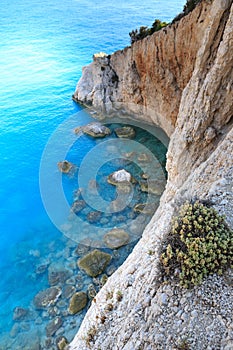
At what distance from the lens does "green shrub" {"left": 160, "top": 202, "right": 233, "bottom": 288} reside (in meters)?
6.43

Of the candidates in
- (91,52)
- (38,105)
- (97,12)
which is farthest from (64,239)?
(97,12)

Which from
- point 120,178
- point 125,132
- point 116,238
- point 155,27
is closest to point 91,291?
point 116,238

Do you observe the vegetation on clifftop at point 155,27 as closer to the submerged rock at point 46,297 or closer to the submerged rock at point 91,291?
the submerged rock at point 91,291

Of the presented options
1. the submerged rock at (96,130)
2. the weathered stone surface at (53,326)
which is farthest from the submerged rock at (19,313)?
the submerged rock at (96,130)

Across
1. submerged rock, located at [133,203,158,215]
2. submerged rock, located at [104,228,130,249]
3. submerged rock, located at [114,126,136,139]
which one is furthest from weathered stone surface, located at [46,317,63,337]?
submerged rock, located at [114,126,136,139]

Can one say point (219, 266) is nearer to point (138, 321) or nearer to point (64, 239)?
point (138, 321)

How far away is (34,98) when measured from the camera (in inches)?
1210

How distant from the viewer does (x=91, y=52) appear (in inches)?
1528

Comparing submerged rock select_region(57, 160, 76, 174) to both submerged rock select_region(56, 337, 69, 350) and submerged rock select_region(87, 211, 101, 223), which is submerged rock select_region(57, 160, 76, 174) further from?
submerged rock select_region(56, 337, 69, 350)

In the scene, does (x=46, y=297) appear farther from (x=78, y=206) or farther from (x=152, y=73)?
(x=152, y=73)

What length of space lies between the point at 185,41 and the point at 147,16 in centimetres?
3411

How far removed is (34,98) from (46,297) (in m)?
23.6

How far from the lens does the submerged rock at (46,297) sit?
13.4 meters

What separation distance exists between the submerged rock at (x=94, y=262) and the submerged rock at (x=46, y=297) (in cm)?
176
